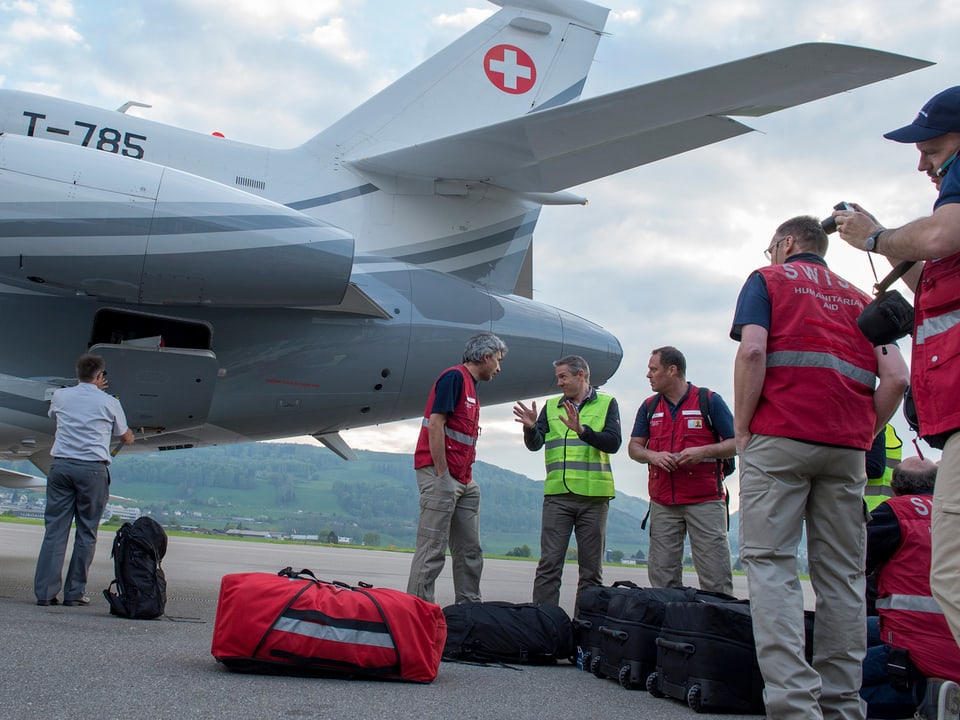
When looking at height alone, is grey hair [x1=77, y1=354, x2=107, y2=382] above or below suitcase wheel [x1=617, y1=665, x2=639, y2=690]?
above

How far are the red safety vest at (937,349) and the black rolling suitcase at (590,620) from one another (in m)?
2.30

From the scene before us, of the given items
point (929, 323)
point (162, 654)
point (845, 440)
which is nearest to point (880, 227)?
point (929, 323)

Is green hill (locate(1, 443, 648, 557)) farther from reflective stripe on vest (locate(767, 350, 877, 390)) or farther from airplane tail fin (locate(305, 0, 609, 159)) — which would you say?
reflective stripe on vest (locate(767, 350, 877, 390))

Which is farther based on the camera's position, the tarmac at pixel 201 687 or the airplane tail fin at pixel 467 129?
the airplane tail fin at pixel 467 129

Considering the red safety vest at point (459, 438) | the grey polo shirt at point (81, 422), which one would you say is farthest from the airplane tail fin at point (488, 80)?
the red safety vest at point (459, 438)

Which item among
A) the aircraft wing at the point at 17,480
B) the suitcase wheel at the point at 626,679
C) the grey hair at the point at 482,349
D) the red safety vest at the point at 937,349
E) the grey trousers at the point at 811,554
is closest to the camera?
the red safety vest at the point at 937,349

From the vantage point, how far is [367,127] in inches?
356

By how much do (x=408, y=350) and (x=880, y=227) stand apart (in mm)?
5584

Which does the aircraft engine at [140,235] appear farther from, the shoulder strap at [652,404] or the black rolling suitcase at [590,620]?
the black rolling suitcase at [590,620]

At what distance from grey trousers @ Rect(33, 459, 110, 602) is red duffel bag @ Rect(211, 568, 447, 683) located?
8.33 ft

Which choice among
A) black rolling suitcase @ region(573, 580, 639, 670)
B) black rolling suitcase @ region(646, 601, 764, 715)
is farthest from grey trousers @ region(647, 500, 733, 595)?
black rolling suitcase @ region(646, 601, 764, 715)

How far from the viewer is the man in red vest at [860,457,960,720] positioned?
11.3 feet

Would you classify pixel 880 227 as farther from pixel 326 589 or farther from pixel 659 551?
pixel 659 551

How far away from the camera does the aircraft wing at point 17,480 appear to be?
13.2m
